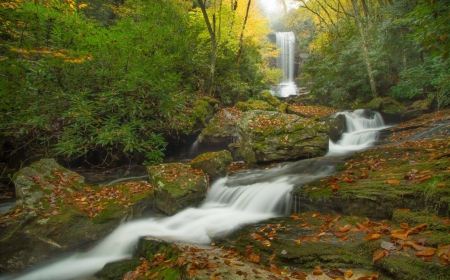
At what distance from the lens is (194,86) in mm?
13875

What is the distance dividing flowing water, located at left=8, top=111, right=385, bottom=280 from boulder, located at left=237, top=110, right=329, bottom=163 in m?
0.68

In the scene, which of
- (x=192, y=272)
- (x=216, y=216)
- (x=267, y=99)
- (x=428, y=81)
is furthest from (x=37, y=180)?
(x=428, y=81)

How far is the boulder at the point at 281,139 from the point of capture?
841cm

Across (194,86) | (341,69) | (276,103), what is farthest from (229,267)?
(341,69)

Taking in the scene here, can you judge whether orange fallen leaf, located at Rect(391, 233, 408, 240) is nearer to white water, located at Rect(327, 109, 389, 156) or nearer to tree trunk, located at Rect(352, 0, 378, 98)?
white water, located at Rect(327, 109, 389, 156)

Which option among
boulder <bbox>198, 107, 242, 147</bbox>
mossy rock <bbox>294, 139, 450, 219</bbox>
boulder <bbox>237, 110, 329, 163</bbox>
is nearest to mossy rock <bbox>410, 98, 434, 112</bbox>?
boulder <bbox>237, 110, 329, 163</bbox>

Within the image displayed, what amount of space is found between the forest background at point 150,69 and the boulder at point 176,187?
880 mm

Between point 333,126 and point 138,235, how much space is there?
9452 mm

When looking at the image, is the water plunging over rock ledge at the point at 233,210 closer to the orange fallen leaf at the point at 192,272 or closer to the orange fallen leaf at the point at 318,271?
the orange fallen leaf at the point at 318,271

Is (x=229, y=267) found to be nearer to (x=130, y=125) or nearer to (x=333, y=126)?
(x=130, y=125)

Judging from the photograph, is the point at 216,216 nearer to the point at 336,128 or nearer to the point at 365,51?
the point at 336,128

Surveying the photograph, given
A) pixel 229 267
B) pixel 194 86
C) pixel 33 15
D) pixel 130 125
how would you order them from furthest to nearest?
pixel 194 86
pixel 130 125
pixel 33 15
pixel 229 267

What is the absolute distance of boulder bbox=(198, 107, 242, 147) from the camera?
11.7 metres

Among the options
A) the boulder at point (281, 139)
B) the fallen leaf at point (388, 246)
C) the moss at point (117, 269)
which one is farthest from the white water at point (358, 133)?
the moss at point (117, 269)
